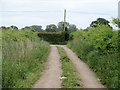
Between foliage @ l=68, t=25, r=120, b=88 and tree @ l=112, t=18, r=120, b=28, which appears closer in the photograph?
foliage @ l=68, t=25, r=120, b=88

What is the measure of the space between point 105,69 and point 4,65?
13.7 feet

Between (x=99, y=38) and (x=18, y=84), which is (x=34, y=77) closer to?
(x=18, y=84)

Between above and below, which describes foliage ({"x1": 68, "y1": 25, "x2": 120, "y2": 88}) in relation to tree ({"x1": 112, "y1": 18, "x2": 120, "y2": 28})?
below

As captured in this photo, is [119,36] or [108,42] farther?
[108,42]

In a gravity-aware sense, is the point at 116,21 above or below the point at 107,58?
above

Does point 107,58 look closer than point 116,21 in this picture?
No

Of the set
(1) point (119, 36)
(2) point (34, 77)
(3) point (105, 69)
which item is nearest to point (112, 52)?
(1) point (119, 36)

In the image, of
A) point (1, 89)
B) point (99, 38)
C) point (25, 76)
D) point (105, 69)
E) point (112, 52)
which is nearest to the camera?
point (1, 89)

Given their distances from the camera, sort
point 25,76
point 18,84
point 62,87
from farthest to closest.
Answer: point 25,76
point 62,87
point 18,84

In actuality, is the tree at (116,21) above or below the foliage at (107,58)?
above

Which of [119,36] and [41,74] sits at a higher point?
[119,36]

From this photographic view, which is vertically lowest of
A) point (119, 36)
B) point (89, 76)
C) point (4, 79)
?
point (89, 76)

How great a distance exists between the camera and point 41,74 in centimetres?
1109

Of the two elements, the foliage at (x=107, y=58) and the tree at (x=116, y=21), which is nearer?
the foliage at (x=107, y=58)
